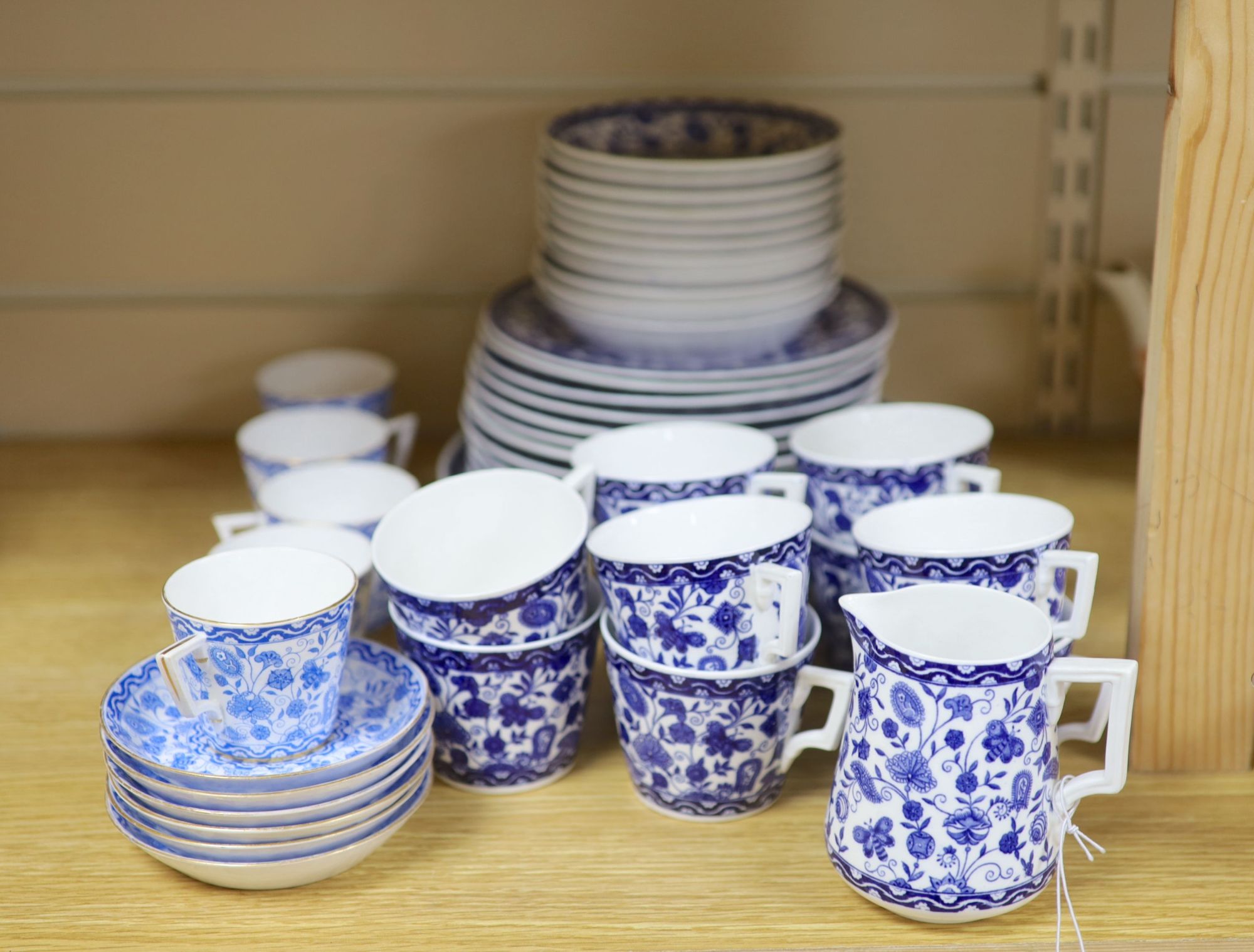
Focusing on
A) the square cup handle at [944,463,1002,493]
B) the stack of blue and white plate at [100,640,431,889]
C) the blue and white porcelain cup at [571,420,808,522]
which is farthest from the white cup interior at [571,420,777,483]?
the stack of blue and white plate at [100,640,431,889]

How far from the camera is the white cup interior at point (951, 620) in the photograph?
2.05 ft

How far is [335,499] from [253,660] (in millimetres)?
308

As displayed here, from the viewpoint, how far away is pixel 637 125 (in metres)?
1.03

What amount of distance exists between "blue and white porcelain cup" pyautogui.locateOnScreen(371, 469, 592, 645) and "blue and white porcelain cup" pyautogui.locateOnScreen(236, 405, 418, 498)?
21 cm

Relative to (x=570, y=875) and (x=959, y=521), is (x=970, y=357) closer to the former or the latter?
(x=959, y=521)

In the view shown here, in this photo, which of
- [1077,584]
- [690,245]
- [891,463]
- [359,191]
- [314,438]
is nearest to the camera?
[1077,584]

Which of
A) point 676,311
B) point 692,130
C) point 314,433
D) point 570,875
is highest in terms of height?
point 692,130

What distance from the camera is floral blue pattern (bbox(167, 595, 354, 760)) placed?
63cm

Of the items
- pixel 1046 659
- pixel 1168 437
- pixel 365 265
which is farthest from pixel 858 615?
pixel 365 265

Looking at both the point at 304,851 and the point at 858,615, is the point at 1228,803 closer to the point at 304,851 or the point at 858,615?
the point at 858,615

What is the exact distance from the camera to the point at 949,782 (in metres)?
0.58

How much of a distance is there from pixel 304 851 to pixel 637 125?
0.62 meters

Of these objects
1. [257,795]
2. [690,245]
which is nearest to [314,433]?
[690,245]

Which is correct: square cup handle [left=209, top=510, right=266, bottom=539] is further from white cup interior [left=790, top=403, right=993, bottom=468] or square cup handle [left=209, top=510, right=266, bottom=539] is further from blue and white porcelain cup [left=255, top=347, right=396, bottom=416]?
white cup interior [left=790, top=403, right=993, bottom=468]
